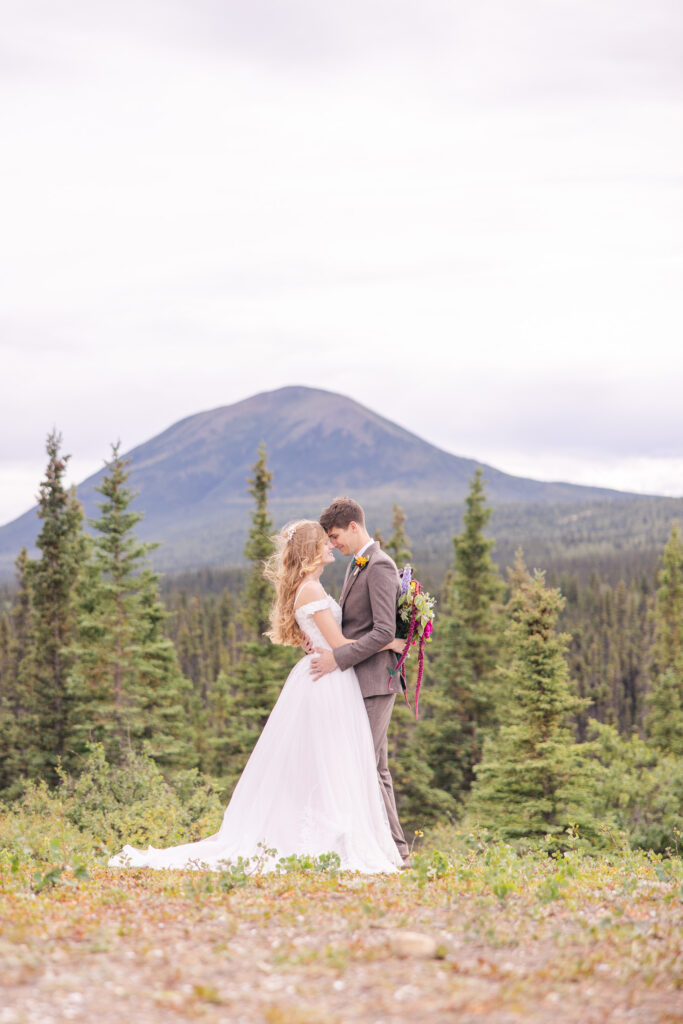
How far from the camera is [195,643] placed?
373 ft

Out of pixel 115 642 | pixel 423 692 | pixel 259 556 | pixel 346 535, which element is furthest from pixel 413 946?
pixel 423 692

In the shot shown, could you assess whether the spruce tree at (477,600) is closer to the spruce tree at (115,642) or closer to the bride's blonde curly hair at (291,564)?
the spruce tree at (115,642)

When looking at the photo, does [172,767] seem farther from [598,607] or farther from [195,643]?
[598,607]

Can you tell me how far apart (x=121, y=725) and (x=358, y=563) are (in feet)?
100

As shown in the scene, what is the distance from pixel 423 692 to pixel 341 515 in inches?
1279

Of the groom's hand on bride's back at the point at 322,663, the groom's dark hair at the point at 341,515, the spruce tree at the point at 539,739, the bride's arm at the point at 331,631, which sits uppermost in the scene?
the groom's dark hair at the point at 341,515

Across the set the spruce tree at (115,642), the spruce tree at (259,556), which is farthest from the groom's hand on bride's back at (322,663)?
the spruce tree at (259,556)

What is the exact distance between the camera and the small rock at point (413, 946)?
568 centimetres

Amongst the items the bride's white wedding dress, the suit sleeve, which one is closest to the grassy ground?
the bride's white wedding dress

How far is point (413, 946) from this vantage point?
570 centimetres

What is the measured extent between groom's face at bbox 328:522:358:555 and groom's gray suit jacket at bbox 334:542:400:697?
0.18m

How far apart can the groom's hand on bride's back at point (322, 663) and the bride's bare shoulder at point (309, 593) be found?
0.54 metres

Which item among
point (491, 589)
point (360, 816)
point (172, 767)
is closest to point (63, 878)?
point (360, 816)

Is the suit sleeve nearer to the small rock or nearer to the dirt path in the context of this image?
the dirt path
